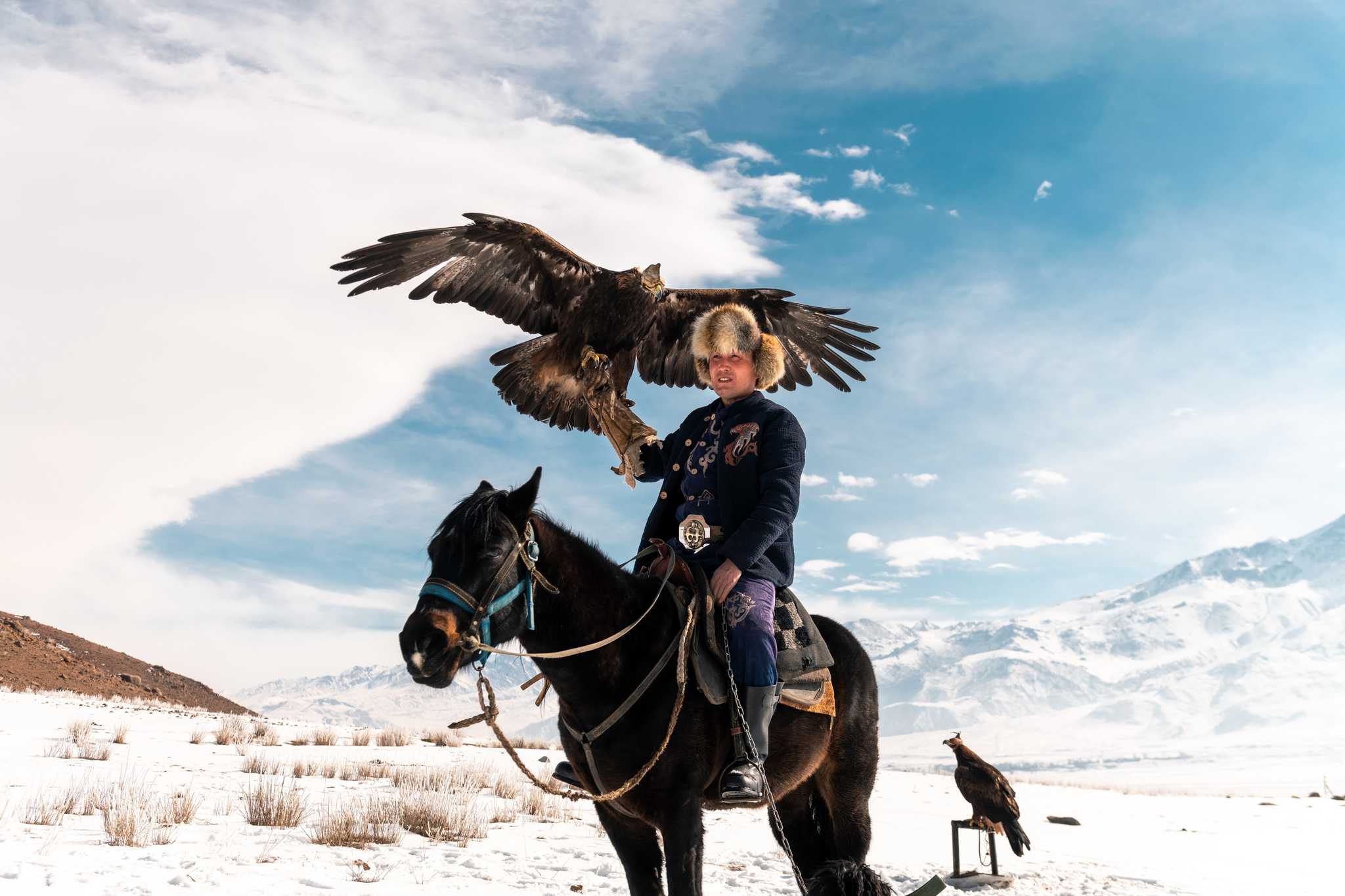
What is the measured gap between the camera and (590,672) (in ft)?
12.7

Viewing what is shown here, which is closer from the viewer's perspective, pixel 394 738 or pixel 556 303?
pixel 556 303

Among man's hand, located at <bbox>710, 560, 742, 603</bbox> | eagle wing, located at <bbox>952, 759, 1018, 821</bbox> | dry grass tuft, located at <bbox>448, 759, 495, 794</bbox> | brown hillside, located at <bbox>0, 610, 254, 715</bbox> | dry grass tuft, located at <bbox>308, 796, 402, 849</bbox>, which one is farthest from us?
brown hillside, located at <bbox>0, 610, 254, 715</bbox>

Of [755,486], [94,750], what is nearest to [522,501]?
[755,486]

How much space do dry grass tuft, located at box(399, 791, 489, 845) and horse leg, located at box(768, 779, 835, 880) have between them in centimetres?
396

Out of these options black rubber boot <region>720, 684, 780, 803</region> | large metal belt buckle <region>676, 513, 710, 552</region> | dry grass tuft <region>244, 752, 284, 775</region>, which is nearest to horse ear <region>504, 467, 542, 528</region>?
large metal belt buckle <region>676, 513, 710, 552</region>

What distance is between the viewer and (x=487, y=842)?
317 inches

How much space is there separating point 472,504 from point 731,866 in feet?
20.4

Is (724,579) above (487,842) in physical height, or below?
above

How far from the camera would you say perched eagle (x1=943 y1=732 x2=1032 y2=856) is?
8.95m

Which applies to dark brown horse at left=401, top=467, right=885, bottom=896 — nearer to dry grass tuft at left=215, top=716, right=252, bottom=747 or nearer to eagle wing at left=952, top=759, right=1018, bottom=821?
eagle wing at left=952, top=759, right=1018, bottom=821

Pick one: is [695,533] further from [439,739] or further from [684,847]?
[439,739]

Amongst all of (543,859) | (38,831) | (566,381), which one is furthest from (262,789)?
(566,381)

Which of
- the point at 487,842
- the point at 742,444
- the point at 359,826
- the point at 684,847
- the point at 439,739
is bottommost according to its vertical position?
the point at 487,842

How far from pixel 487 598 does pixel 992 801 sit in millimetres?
7533
